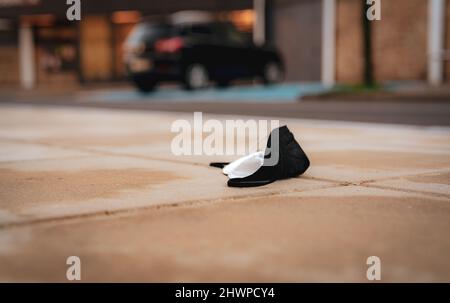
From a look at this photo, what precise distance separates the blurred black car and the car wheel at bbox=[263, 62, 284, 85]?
86 centimetres

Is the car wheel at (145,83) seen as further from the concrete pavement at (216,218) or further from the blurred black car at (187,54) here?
the concrete pavement at (216,218)

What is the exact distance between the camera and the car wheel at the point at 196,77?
19.5 metres

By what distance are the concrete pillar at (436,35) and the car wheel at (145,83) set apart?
7.66 m

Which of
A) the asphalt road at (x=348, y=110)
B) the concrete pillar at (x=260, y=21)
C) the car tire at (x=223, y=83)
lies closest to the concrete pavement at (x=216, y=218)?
the asphalt road at (x=348, y=110)

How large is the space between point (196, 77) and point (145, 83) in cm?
148

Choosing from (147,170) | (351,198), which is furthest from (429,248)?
(147,170)

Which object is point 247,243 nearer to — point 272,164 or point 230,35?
point 272,164

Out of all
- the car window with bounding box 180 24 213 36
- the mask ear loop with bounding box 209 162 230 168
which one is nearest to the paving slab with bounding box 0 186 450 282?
the mask ear loop with bounding box 209 162 230 168

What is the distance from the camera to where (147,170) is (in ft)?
17.1

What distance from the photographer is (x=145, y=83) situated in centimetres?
2020

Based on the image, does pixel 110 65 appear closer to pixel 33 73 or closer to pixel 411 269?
pixel 33 73

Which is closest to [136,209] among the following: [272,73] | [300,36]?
[272,73]

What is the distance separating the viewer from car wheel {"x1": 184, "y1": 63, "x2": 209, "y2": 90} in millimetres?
19516
